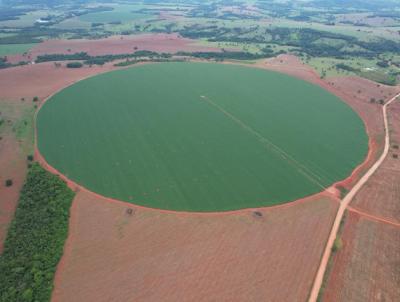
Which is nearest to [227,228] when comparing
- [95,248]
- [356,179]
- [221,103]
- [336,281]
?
[336,281]

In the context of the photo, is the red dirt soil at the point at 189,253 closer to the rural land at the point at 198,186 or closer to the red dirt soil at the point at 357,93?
the rural land at the point at 198,186

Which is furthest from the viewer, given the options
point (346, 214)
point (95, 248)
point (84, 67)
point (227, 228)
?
point (84, 67)

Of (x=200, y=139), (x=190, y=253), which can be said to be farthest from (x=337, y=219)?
(x=200, y=139)

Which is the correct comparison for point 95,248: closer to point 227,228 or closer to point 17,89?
point 227,228

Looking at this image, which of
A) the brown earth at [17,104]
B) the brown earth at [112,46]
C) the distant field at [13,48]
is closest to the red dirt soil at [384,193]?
the brown earth at [17,104]

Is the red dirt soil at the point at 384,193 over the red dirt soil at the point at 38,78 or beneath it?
beneath
